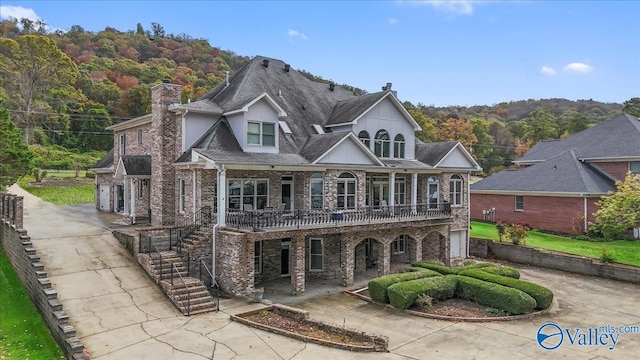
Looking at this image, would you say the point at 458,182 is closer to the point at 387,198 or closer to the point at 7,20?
the point at 387,198

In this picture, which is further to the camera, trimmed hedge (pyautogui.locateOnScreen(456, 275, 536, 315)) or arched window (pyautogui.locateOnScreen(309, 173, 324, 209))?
arched window (pyautogui.locateOnScreen(309, 173, 324, 209))

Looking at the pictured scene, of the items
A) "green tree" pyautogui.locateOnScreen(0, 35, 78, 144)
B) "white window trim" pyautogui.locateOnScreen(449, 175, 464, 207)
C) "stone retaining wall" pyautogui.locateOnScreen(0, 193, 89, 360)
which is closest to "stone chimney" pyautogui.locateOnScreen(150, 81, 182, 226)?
"stone retaining wall" pyautogui.locateOnScreen(0, 193, 89, 360)

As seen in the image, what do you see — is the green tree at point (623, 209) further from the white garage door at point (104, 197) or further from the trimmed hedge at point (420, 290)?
the white garage door at point (104, 197)

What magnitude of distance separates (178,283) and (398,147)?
14832 millimetres

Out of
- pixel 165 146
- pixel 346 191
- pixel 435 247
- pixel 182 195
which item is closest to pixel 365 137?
pixel 346 191

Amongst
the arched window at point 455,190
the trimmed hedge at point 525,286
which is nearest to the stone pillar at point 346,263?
the trimmed hedge at point 525,286

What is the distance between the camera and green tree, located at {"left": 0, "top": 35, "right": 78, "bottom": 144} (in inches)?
2031

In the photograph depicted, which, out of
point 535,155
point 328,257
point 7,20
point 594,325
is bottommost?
point 594,325

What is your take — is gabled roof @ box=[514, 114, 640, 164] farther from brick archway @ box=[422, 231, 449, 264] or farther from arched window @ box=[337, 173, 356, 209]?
arched window @ box=[337, 173, 356, 209]

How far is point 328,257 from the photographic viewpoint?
69.6 feet

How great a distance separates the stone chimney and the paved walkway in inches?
108

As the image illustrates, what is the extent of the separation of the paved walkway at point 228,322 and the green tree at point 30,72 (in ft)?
132

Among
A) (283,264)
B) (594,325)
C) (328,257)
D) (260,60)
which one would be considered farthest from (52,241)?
(594,325)

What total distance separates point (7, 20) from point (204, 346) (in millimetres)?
124358
